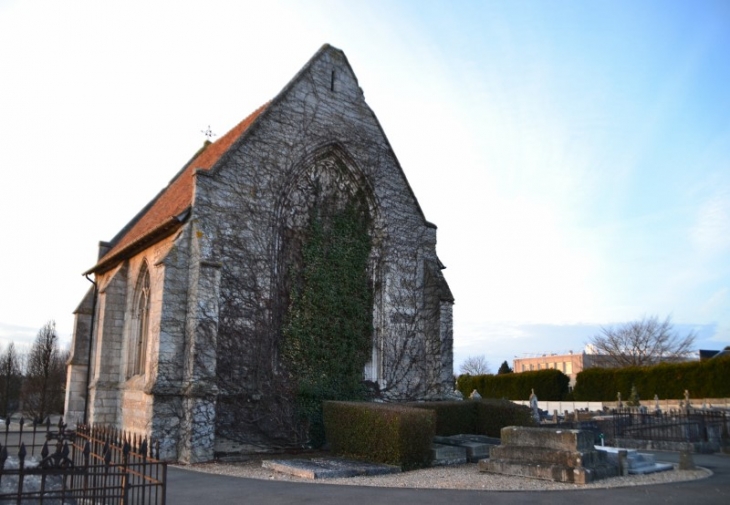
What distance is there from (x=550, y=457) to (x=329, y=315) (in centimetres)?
763

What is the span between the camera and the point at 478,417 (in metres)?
17.0

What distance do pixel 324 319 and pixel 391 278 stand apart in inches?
116

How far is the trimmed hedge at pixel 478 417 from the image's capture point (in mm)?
16156

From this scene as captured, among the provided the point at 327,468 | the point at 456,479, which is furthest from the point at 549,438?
the point at 327,468

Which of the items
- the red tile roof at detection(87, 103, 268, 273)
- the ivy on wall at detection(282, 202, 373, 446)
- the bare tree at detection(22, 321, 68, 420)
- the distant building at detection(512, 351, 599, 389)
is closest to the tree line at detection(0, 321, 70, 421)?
the bare tree at detection(22, 321, 68, 420)

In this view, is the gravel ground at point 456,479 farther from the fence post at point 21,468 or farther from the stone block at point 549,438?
the fence post at point 21,468

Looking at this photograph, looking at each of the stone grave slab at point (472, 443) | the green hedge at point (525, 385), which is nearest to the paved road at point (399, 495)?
the stone grave slab at point (472, 443)

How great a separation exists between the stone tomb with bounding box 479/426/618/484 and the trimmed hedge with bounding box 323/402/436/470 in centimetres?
134

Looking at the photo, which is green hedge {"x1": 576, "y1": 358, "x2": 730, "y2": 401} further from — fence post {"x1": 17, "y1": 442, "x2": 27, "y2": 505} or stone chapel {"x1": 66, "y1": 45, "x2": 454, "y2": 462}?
fence post {"x1": 17, "y1": 442, "x2": 27, "y2": 505}

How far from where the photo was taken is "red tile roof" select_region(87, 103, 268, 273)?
15.9m

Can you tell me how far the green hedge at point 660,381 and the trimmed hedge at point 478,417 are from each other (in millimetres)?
19721

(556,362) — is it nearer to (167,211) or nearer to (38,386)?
(38,386)

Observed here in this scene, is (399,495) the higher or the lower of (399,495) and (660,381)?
the lower

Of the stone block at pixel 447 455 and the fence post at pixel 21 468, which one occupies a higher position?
the fence post at pixel 21 468
